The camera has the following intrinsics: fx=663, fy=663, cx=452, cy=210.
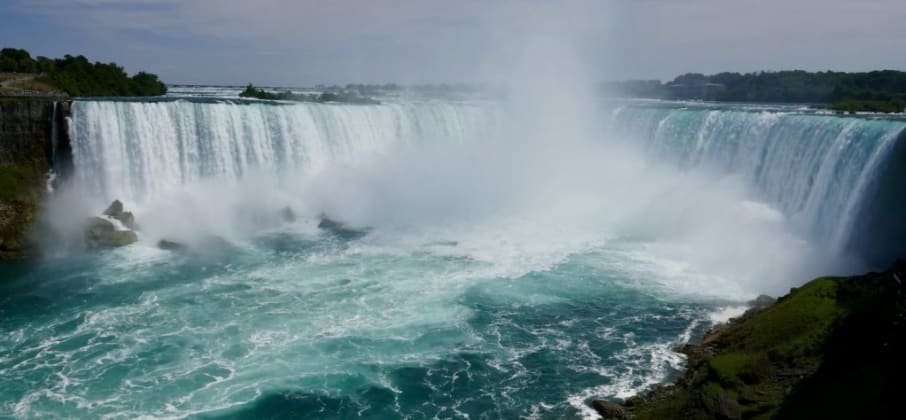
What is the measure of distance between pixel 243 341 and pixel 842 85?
38758 millimetres

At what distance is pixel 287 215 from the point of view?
2439 centimetres

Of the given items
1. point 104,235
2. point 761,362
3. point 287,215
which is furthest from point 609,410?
point 104,235

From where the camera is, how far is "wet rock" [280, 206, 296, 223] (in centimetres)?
2428

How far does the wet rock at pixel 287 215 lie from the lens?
79.7 feet

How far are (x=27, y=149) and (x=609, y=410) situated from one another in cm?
2119

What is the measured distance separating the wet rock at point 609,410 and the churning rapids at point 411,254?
44 centimetres

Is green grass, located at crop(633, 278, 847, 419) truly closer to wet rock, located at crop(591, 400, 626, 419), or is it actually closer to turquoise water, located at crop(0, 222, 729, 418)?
wet rock, located at crop(591, 400, 626, 419)

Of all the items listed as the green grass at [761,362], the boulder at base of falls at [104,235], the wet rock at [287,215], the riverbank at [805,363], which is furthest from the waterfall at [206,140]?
the green grass at [761,362]

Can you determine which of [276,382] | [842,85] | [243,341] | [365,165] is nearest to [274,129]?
[365,165]

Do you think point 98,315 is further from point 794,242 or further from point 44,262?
point 794,242

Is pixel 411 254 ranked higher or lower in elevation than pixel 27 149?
lower

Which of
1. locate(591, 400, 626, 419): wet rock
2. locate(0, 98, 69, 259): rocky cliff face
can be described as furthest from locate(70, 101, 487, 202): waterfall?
locate(591, 400, 626, 419): wet rock

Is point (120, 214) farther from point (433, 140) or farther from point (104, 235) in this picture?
point (433, 140)

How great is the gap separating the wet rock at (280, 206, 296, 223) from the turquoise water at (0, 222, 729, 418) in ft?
15.0
